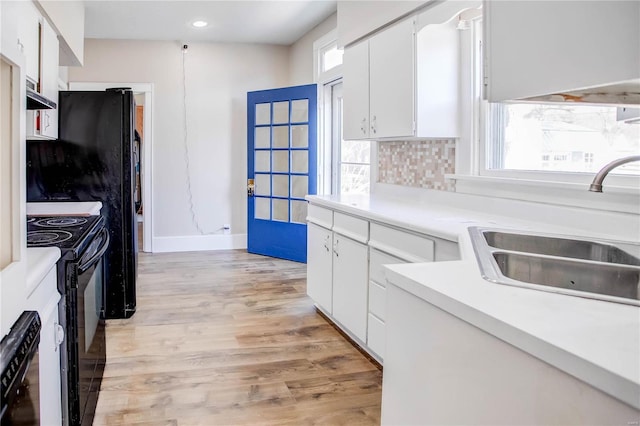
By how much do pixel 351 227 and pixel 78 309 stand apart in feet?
5.19

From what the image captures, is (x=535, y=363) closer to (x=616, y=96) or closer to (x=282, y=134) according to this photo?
(x=616, y=96)

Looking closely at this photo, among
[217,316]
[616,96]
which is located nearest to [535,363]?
[616,96]

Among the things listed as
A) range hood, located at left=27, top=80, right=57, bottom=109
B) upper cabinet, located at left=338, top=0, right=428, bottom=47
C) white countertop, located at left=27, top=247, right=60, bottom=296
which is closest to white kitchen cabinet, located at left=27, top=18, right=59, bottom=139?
range hood, located at left=27, top=80, right=57, bottom=109

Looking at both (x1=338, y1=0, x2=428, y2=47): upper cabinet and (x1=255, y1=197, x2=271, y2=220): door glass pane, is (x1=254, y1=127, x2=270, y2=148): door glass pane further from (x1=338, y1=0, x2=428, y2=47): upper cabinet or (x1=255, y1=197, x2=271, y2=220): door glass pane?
(x1=338, y1=0, x2=428, y2=47): upper cabinet

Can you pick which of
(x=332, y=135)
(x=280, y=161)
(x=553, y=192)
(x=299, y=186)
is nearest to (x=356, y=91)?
(x=553, y=192)

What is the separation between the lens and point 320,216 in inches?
137

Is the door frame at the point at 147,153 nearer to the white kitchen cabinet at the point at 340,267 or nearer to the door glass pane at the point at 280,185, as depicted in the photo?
the door glass pane at the point at 280,185

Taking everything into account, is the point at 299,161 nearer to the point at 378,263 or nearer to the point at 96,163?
the point at 96,163

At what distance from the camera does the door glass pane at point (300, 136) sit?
5519mm

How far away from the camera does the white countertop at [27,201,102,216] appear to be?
2914mm

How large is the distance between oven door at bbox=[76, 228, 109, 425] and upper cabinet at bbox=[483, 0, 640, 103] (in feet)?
4.73

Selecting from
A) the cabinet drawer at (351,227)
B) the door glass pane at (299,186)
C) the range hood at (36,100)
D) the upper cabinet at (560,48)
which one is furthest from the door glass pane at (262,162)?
the upper cabinet at (560,48)

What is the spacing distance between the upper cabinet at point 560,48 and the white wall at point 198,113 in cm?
532

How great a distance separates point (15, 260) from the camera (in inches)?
A: 40.4
